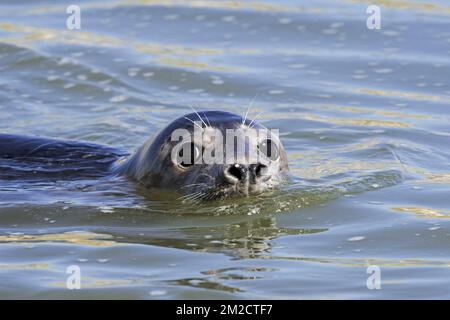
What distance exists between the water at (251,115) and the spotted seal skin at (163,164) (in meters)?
0.14

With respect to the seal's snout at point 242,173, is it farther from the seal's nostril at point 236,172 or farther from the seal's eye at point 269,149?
the seal's eye at point 269,149

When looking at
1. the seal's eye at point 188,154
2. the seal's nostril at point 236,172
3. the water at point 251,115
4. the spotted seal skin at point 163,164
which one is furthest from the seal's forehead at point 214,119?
the water at point 251,115

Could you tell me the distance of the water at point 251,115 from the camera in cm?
616

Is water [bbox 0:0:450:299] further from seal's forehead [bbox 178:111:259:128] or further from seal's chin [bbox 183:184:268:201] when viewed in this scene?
seal's forehead [bbox 178:111:259:128]

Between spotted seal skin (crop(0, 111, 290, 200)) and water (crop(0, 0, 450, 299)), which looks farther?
spotted seal skin (crop(0, 111, 290, 200))

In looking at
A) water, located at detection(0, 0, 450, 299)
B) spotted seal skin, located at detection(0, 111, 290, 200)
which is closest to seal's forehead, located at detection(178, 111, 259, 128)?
spotted seal skin, located at detection(0, 111, 290, 200)

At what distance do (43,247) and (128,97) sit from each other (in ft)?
15.7

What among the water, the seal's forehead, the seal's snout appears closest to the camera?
the water

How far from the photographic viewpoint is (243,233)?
276 inches

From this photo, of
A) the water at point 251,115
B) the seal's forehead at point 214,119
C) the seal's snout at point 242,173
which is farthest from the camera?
the seal's forehead at point 214,119

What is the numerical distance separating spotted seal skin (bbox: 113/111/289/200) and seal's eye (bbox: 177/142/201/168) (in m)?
0.03

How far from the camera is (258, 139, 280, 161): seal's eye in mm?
7566

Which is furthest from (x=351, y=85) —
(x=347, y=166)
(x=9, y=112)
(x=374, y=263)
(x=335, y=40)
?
(x=374, y=263)

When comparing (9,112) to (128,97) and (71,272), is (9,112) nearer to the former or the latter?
(128,97)
